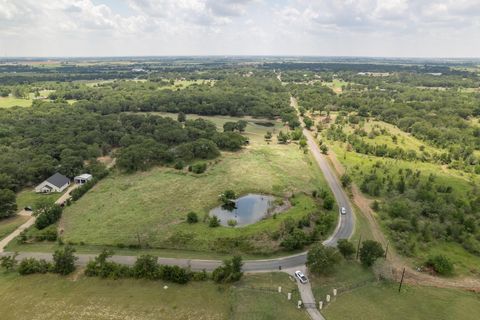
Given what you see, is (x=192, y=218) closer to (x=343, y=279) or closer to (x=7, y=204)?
(x=343, y=279)

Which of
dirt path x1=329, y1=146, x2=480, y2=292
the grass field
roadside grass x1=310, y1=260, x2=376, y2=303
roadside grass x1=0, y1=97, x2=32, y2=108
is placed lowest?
dirt path x1=329, y1=146, x2=480, y2=292

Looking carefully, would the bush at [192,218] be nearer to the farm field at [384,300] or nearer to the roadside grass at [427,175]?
the farm field at [384,300]

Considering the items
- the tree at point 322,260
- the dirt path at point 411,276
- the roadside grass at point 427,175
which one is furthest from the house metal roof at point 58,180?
the dirt path at point 411,276

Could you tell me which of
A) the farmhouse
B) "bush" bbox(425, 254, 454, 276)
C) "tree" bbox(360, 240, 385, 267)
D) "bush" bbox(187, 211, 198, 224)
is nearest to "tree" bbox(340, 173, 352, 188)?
"tree" bbox(360, 240, 385, 267)

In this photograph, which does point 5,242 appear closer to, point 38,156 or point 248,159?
point 38,156

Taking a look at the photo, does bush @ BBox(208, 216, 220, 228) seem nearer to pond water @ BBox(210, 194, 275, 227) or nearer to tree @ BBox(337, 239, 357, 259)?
pond water @ BBox(210, 194, 275, 227)

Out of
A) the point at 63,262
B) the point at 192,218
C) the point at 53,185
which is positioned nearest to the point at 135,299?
the point at 63,262

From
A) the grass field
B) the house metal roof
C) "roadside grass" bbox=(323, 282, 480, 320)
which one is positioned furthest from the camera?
the house metal roof
